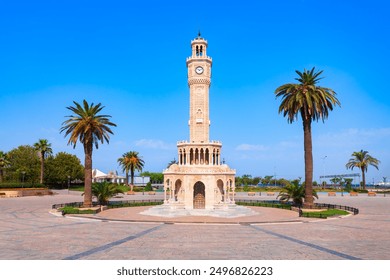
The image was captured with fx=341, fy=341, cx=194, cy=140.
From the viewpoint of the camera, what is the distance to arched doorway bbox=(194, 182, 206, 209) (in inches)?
1770

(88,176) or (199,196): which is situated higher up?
(88,176)

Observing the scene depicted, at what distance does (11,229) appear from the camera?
25875mm

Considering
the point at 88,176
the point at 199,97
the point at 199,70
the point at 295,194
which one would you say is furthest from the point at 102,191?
the point at 295,194

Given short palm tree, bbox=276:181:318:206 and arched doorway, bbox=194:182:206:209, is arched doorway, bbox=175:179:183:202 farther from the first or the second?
short palm tree, bbox=276:181:318:206

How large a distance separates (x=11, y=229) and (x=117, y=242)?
34.4ft

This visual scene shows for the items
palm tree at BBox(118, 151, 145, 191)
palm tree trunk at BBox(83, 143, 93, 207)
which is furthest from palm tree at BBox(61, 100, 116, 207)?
palm tree at BBox(118, 151, 145, 191)

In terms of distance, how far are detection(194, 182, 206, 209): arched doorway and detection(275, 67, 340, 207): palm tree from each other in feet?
42.3

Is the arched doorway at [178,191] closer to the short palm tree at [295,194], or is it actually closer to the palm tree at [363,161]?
the short palm tree at [295,194]

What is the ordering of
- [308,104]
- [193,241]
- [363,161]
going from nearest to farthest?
1. [193,241]
2. [308,104]
3. [363,161]

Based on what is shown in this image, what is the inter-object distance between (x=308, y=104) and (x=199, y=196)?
18.0 meters

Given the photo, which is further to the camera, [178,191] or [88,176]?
[178,191]

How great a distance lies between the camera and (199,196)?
1777 inches

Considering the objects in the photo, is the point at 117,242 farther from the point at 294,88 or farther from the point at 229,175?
the point at 294,88

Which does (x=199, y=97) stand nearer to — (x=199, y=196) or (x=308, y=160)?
(x=199, y=196)
